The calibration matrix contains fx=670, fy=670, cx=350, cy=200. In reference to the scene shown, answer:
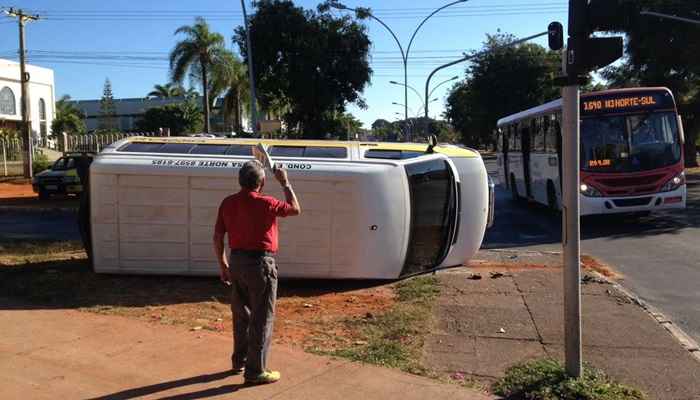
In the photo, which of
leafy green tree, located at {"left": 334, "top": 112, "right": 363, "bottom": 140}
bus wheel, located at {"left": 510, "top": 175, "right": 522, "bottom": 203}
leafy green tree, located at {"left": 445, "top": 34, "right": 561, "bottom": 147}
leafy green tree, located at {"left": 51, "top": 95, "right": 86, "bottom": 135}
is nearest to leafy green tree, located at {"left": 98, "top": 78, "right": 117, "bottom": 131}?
leafy green tree, located at {"left": 51, "top": 95, "right": 86, "bottom": 135}

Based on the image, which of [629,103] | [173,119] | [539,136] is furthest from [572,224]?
[173,119]

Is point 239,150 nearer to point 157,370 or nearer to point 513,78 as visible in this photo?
point 157,370

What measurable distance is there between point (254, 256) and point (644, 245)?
32.6 feet

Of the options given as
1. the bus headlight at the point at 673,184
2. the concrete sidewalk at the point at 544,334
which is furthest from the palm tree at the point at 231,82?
the concrete sidewalk at the point at 544,334

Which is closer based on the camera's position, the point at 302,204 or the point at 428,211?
the point at 302,204

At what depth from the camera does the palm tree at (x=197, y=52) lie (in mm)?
40562

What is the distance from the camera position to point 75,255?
442 inches

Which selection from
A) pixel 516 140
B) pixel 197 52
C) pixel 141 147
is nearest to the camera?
pixel 141 147

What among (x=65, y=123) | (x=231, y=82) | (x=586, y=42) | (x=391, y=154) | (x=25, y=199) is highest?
(x=231, y=82)

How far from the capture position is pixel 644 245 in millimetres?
12609

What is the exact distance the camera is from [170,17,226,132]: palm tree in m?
40.6

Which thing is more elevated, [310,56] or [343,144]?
[310,56]

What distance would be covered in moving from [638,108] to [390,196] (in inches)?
346

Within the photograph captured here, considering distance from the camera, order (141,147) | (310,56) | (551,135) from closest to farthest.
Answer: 1. (141,147)
2. (551,135)
3. (310,56)
